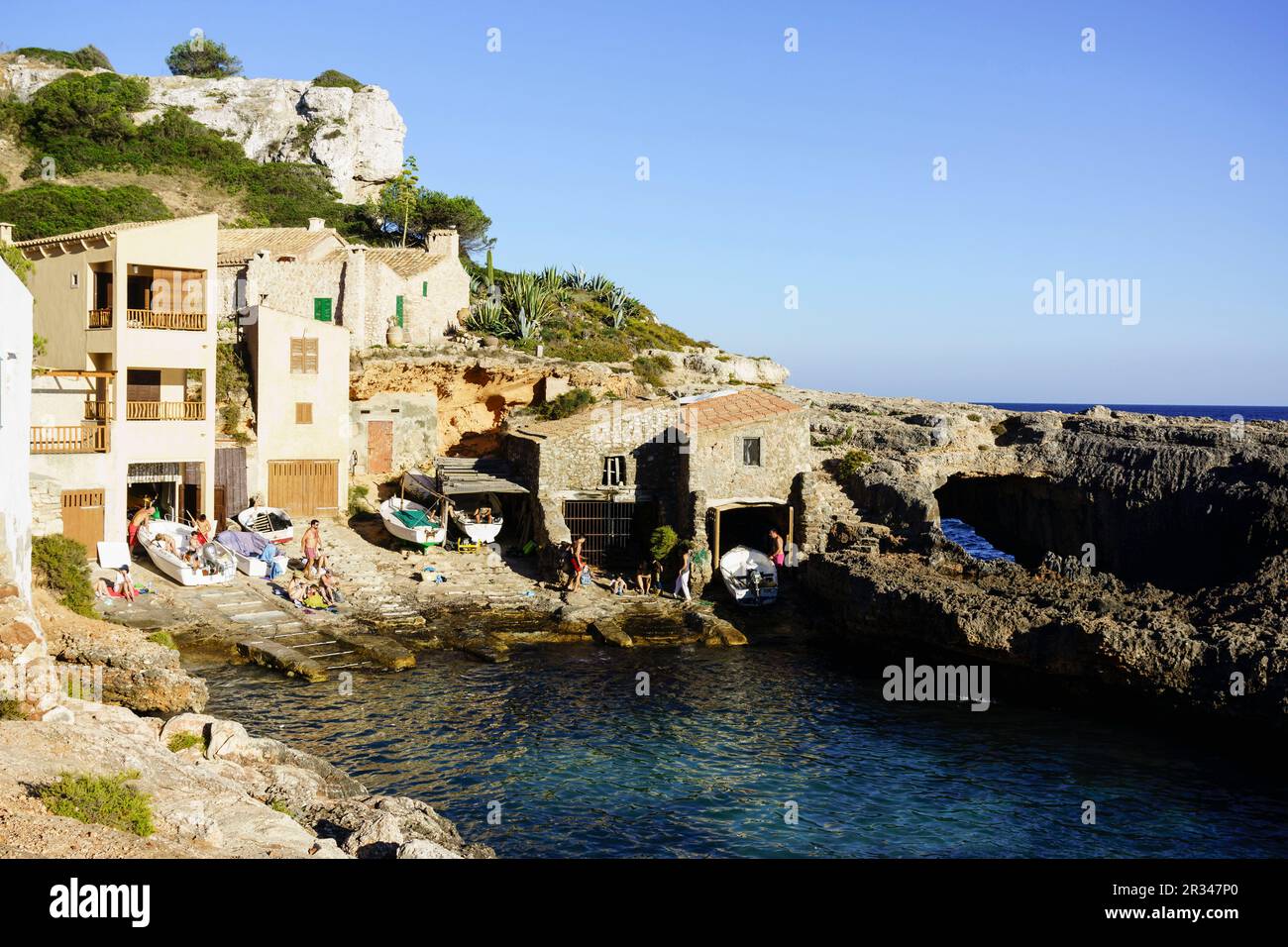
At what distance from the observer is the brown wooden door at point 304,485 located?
3419 cm

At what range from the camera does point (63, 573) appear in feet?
76.6

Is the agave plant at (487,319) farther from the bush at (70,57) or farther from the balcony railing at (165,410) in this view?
the bush at (70,57)

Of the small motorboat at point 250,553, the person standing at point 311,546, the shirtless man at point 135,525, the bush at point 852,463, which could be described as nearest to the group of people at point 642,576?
the bush at point 852,463

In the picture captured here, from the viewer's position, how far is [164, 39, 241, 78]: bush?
91188mm

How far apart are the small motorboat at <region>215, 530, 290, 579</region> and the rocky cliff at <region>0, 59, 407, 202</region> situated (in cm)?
5347

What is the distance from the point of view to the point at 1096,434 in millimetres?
32344

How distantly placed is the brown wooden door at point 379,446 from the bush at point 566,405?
219 inches

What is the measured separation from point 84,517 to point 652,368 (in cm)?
2374

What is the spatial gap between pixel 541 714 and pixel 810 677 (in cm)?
710

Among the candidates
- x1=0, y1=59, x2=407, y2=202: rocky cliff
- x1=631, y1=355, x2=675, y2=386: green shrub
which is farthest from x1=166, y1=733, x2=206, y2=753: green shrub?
x1=0, y1=59, x2=407, y2=202: rocky cliff

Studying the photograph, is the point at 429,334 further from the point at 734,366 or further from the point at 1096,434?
the point at 1096,434

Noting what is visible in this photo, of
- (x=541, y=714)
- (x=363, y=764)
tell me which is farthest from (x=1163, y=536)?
(x=363, y=764)

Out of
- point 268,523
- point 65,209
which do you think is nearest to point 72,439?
point 268,523
